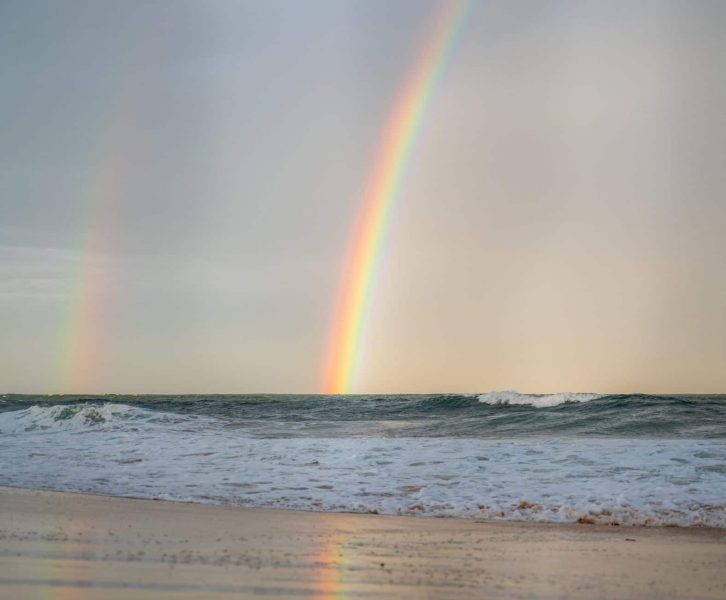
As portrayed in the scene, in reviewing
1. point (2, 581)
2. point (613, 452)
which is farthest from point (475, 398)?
point (2, 581)

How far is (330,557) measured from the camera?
557 cm

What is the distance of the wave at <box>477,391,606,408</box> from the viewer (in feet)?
104

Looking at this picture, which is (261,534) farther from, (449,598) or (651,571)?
(651,571)

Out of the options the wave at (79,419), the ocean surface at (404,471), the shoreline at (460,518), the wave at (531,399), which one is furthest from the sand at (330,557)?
the wave at (531,399)

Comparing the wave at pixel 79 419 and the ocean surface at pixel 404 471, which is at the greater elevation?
the wave at pixel 79 419

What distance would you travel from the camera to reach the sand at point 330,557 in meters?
4.51

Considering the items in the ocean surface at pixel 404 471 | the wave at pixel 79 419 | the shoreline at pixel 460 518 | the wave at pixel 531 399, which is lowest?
the shoreline at pixel 460 518

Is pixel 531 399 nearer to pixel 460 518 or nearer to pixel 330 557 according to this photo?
pixel 460 518

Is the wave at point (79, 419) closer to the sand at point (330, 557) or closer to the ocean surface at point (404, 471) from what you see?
the ocean surface at point (404, 471)

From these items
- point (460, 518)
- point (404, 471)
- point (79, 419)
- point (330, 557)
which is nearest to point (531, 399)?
point (79, 419)

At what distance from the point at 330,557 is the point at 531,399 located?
2993cm

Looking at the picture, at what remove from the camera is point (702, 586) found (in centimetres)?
492

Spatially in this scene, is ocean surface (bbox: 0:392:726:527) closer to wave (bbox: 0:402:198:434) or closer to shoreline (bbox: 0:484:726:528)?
shoreline (bbox: 0:484:726:528)

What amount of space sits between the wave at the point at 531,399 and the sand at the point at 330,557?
77.5 feet
